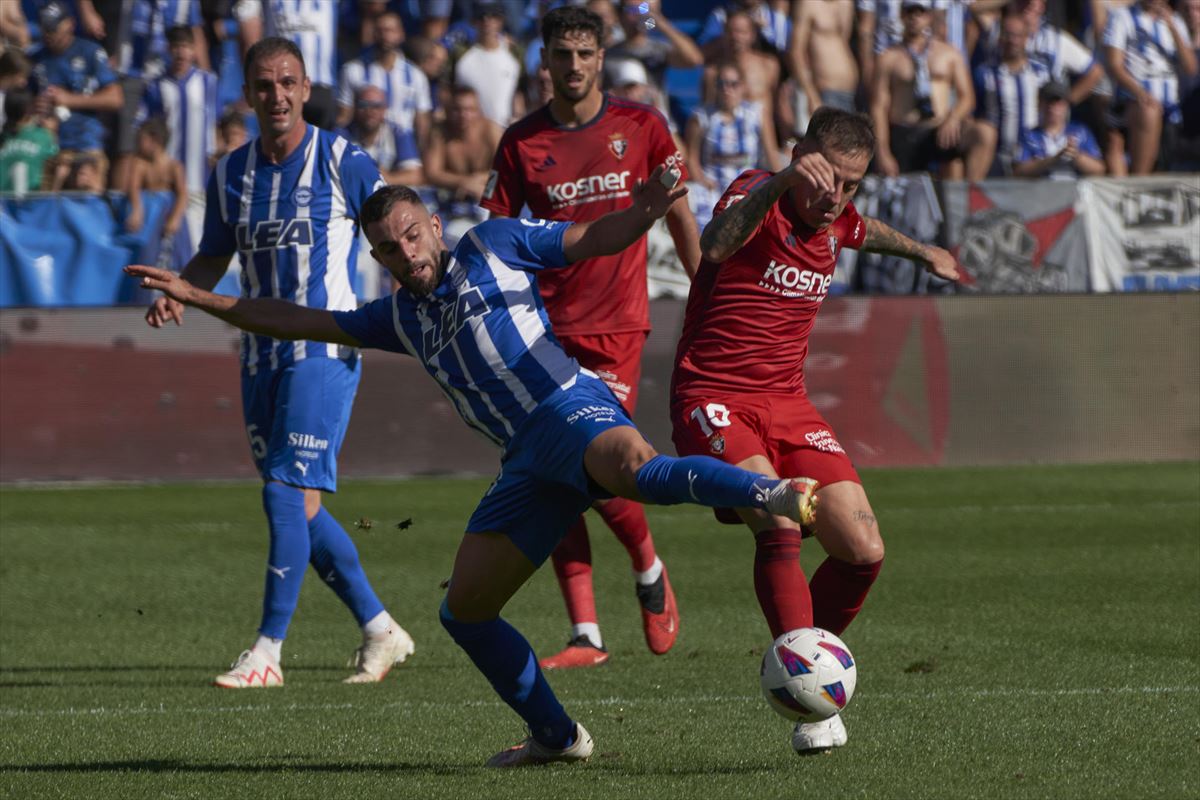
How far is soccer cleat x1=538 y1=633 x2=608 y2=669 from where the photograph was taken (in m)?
7.48

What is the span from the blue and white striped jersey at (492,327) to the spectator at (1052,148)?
11287 mm

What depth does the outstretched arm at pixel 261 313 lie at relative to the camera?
19.0 ft

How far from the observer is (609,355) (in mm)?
7523

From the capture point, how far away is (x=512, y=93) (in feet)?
53.4

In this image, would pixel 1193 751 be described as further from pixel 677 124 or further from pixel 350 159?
pixel 677 124

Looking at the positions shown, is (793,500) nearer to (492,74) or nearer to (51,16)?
(492,74)

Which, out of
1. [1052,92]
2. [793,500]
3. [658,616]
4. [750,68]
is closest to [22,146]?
[750,68]

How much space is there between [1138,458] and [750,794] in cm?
1053

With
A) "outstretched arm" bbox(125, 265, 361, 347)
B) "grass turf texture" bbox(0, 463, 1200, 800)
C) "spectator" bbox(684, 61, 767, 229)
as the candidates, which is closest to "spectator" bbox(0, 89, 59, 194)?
"grass turf texture" bbox(0, 463, 1200, 800)

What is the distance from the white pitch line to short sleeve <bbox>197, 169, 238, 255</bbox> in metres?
1.89

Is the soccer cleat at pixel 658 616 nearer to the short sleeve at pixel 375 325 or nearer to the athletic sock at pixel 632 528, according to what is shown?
the athletic sock at pixel 632 528

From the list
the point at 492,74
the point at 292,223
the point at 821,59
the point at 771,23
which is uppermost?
the point at 292,223

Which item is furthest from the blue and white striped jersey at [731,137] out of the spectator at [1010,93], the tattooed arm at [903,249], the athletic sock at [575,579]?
the tattooed arm at [903,249]

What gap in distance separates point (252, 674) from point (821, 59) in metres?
11.0
